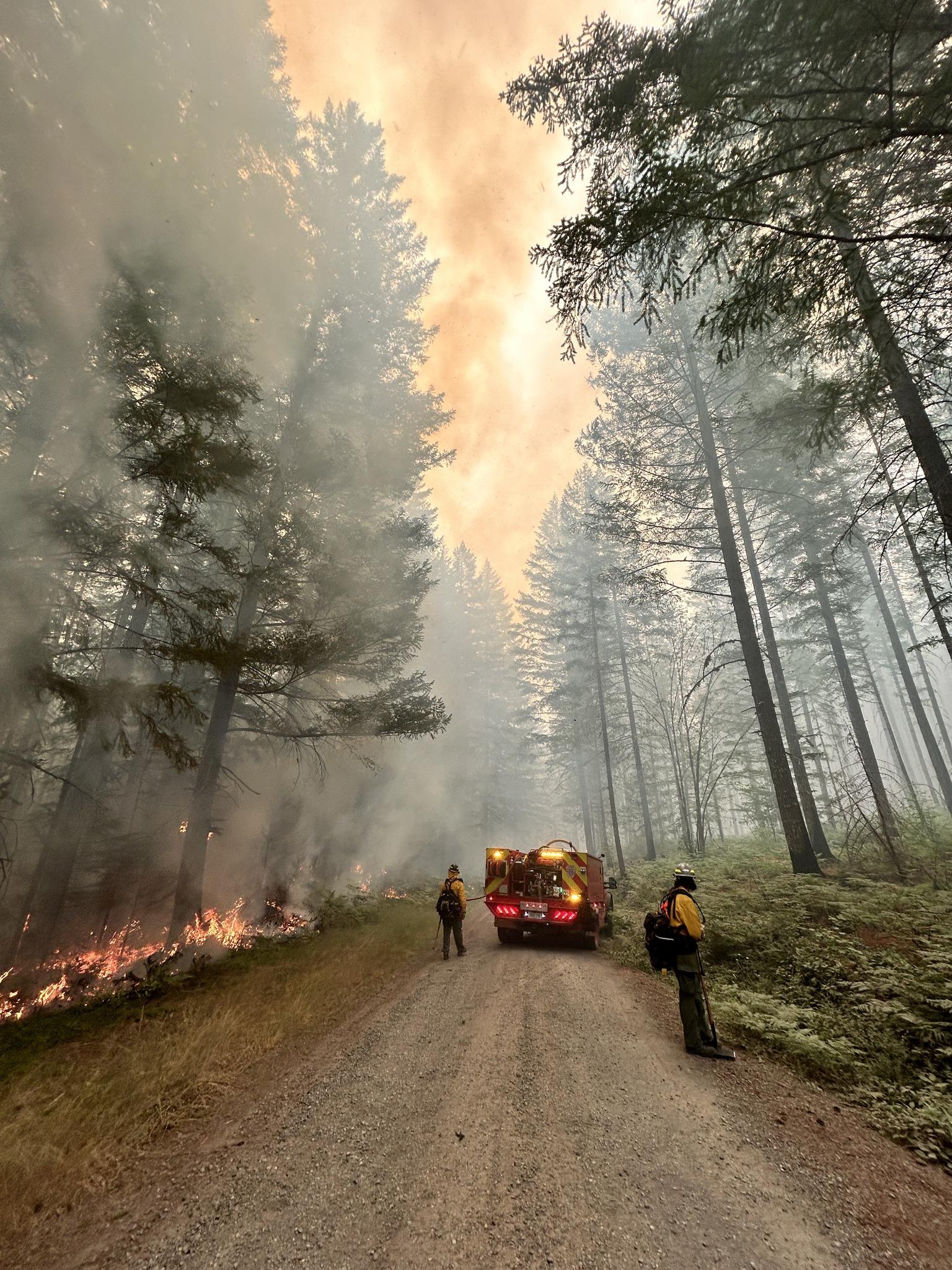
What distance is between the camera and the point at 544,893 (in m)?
10.3

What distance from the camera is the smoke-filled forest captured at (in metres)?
5.34

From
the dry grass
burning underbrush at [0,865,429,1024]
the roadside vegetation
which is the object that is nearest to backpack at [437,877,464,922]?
the dry grass

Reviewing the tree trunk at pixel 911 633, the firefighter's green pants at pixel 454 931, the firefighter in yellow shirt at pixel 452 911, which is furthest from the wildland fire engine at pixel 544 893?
the tree trunk at pixel 911 633

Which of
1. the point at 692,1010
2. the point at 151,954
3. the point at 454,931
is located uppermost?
the point at 454,931

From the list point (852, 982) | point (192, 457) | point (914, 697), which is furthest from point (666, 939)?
point (914, 697)

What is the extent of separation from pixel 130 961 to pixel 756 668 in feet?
52.8

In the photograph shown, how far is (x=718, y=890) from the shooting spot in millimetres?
10875

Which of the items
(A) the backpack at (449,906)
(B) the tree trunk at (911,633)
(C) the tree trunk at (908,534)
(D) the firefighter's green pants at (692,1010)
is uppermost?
(B) the tree trunk at (911,633)

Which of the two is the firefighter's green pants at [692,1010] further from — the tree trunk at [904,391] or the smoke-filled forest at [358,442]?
the tree trunk at [904,391]

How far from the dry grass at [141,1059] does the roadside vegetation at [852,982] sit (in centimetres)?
549

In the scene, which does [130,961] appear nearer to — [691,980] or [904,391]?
[691,980]

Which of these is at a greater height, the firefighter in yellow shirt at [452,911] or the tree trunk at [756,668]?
the tree trunk at [756,668]

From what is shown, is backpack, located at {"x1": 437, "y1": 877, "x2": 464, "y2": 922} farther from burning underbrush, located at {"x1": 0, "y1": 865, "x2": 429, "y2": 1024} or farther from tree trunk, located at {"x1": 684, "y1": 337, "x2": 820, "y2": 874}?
tree trunk, located at {"x1": 684, "y1": 337, "x2": 820, "y2": 874}

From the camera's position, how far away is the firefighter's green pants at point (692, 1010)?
5367 millimetres
